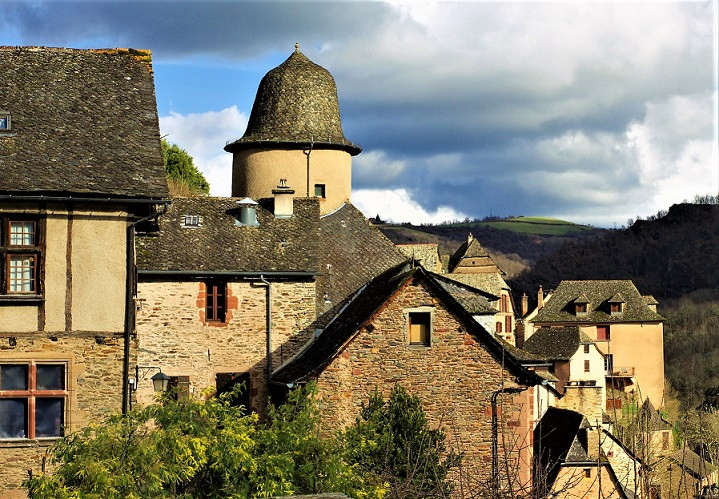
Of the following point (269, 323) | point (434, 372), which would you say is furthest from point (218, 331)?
point (434, 372)

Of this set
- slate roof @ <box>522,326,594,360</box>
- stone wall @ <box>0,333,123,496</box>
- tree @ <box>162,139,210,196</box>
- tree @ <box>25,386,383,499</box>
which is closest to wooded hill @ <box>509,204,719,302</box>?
slate roof @ <box>522,326,594,360</box>

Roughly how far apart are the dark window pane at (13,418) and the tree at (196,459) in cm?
289

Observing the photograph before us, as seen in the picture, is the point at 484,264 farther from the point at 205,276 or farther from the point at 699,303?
the point at 205,276

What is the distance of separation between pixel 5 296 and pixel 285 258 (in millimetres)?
8874

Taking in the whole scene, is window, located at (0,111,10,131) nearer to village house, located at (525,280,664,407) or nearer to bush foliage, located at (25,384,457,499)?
bush foliage, located at (25,384,457,499)

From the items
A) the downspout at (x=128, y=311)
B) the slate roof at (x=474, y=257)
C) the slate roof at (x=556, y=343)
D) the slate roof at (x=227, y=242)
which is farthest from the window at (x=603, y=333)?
the downspout at (x=128, y=311)

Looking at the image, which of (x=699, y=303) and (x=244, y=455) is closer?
(x=244, y=455)

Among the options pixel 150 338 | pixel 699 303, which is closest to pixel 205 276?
pixel 150 338

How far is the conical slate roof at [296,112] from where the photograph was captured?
1335 inches

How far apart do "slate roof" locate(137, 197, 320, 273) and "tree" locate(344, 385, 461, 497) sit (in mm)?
4558

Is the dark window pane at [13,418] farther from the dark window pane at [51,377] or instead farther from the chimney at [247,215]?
the chimney at [247,215]

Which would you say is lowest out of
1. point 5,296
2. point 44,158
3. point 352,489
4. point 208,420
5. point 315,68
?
point 352,489

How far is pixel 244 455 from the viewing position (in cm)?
1630

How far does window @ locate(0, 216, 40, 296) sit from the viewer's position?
1966 cm
